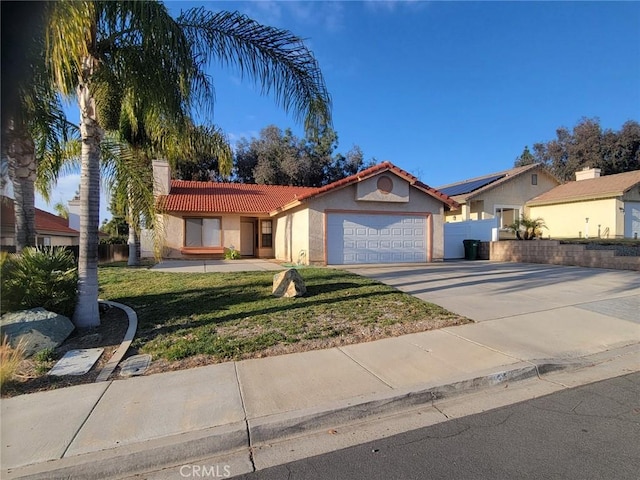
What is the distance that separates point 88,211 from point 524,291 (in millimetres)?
9712

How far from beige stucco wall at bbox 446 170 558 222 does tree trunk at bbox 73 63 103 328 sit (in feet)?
68.9

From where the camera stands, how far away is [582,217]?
880 inches

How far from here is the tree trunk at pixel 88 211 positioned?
6570 millimetres

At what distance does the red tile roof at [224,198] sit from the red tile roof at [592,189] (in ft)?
49.5

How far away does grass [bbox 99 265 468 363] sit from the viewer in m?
5.66

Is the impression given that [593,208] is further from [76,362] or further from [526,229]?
[76,362]

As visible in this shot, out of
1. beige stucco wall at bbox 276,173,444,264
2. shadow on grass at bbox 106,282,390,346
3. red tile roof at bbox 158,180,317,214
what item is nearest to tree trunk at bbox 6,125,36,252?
shadow on grass at bbox 106,282,390,346

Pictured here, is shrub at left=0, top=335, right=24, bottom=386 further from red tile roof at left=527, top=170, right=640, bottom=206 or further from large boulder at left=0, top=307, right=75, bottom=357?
red tile roof at left=527, top=170, right=640, bottom=206

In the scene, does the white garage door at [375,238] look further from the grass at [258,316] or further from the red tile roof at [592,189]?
the red tile roof at [592,189]

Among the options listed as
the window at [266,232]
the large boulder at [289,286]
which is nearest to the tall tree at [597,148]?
the window at [266,232]

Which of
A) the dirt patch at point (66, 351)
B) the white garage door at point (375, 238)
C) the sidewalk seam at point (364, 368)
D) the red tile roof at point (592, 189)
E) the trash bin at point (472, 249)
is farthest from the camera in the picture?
the red tile roof at point (592, 189)

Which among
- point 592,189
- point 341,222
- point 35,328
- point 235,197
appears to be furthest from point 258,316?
point 592,189

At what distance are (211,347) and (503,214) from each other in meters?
23.8

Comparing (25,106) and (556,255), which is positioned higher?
Answer: (25,106)
